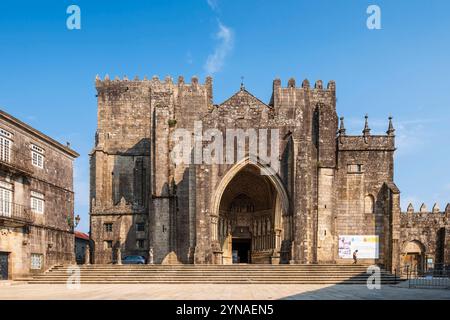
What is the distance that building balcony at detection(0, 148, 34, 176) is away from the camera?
2580cm

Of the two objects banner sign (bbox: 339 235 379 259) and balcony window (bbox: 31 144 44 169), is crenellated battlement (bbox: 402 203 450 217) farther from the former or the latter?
balcony window (bbox: 31 144 44 169)

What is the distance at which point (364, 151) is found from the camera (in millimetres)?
38469

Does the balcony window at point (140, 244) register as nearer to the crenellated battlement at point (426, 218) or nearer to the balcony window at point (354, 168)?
the balcony window at point (354, 168)

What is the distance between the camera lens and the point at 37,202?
2947cm

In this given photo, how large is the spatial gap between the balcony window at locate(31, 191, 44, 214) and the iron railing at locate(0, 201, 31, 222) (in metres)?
0.88

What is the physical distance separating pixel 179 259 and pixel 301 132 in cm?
1265

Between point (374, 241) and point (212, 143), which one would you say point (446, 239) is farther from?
point (212, 143)

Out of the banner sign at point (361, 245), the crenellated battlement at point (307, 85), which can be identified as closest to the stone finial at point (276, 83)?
the crenellated battlement at point (307, 85)

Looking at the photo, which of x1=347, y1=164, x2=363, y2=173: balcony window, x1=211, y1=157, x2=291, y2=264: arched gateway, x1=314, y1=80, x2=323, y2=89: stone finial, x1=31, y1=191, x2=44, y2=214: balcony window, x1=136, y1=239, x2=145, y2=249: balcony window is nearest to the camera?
x1=31, y1=191, x2=44, y2=214: balcony window

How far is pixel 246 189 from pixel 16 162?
54.6 feet

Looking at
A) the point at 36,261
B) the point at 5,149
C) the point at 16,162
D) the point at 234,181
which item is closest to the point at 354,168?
the point at 234,181

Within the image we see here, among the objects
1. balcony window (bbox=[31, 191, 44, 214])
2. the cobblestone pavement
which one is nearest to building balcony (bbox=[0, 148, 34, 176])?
balcony window (bbox=[31, 191, 44, 214])

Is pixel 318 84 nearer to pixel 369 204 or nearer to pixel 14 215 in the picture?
pixel 369 204

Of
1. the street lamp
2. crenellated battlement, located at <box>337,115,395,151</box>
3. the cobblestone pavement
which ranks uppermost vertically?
crenellated battlement, located at <box>337,115,395,151</box>
